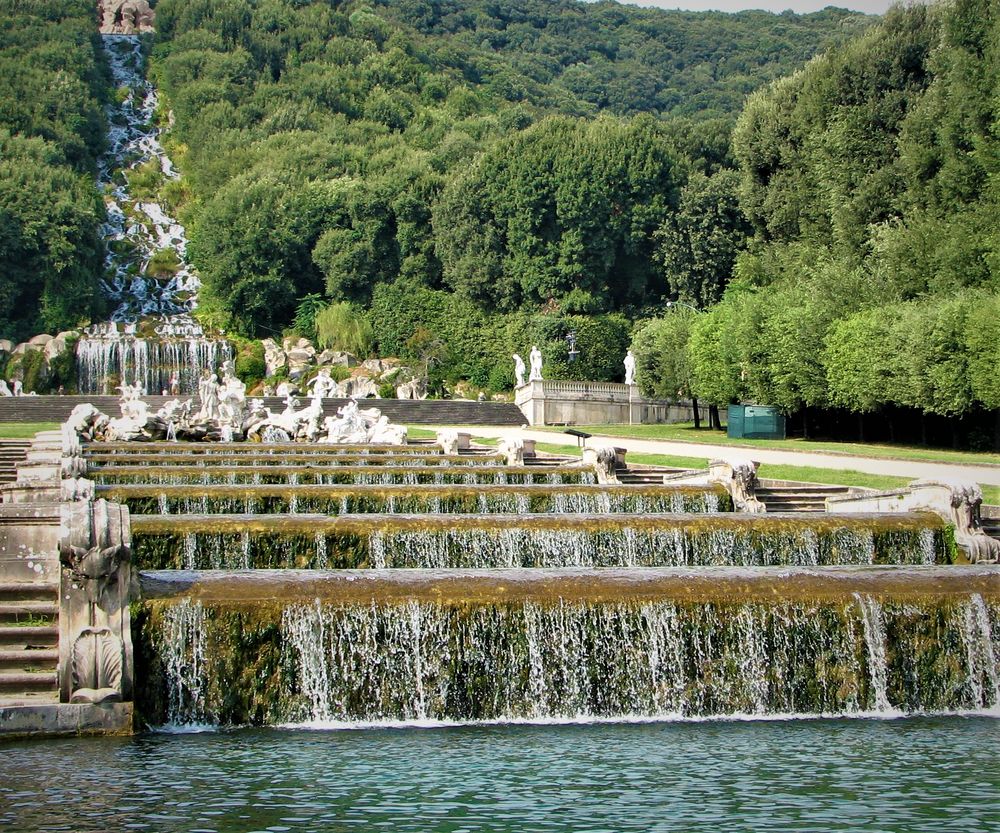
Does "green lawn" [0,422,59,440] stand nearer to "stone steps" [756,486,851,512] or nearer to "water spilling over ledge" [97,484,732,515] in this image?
"water spilling over ledge" [97,484,732,515]

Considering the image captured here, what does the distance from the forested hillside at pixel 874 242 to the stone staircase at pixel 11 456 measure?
91.7 ft

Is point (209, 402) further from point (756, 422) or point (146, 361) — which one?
point (146, 361)

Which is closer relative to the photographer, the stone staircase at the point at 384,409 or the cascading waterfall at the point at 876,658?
the cascading waterfall at the point at 876,658

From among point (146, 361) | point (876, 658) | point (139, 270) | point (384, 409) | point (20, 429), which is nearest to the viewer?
point (876, 658)

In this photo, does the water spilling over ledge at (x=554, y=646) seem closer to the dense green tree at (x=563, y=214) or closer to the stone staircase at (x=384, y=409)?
the stone staircase at (x=384, y=409)

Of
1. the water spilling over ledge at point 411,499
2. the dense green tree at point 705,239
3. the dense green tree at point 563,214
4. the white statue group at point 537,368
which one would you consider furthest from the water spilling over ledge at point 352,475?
the dense green tree at point 563,214

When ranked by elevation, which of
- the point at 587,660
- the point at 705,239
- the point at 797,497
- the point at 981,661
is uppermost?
the point at 705,239

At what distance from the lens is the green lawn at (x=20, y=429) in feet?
178

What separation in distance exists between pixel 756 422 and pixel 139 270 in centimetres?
6240

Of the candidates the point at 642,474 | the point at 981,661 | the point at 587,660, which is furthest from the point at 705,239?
the point at 587,660

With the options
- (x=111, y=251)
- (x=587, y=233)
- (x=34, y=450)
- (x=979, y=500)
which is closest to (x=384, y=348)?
(x=587, y=233)

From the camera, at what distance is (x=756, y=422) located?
6025 cm

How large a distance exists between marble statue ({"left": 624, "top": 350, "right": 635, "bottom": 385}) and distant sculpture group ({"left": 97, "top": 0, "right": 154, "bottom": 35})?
90188mm

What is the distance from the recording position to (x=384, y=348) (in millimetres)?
91500
